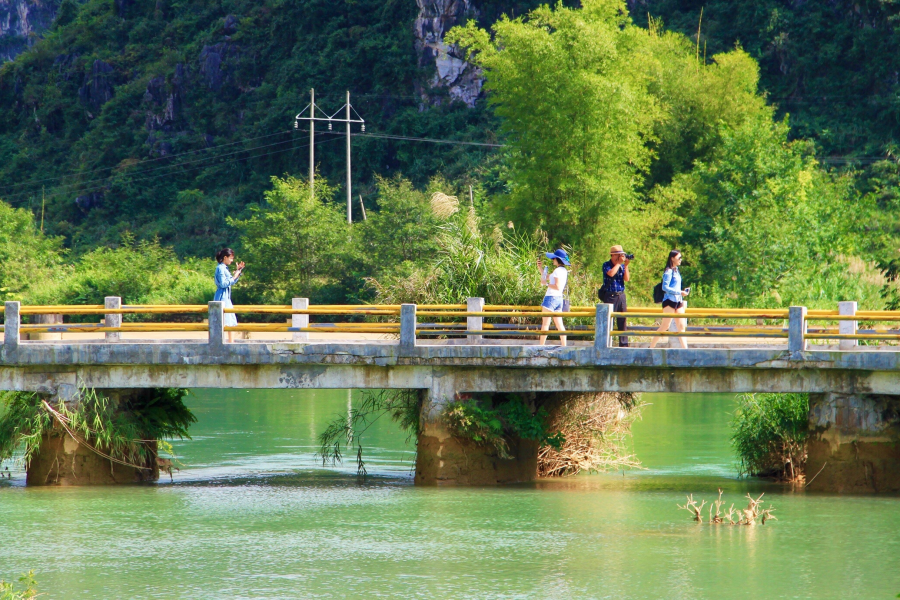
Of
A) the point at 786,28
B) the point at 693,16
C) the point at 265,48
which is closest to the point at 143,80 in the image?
the point at 265,48

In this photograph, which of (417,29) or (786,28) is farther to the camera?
(417,29)

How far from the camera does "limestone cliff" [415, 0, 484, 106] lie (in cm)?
8269

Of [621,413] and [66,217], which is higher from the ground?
[66,217]

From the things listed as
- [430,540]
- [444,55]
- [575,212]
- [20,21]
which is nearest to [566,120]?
[575,212]

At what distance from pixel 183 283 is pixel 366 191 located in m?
25.8

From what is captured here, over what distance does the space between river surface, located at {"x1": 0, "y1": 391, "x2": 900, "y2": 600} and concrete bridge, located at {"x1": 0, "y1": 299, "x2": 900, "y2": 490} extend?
2.76 ft

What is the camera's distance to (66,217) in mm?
87375

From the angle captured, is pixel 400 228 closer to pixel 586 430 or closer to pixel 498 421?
pixel 586 430

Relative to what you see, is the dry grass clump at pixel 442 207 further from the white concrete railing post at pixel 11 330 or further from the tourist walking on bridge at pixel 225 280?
the white concrete railing post at pixel 11 330

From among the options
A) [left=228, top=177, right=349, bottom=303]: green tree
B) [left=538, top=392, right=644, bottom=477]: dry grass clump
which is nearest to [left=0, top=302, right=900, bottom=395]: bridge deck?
[left=538, top=392, right=644, bottom=477]: dry grass clump

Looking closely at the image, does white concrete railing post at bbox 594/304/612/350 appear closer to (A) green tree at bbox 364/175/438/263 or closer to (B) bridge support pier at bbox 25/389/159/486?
(B) bridge support pier at bbox 25/389/159/486

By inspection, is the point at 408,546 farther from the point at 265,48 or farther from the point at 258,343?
the point at 265,48

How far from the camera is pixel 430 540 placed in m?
16.4

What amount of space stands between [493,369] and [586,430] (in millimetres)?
3075
